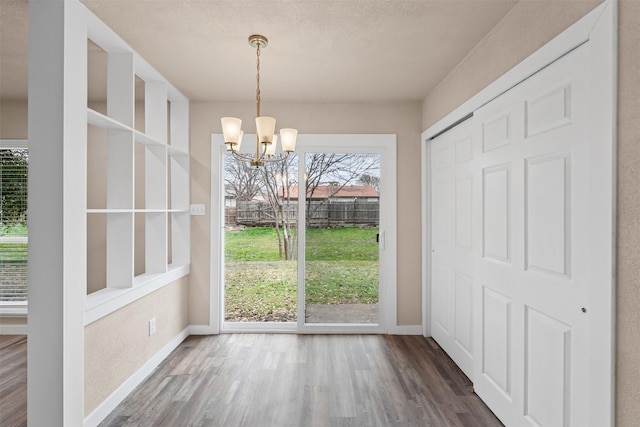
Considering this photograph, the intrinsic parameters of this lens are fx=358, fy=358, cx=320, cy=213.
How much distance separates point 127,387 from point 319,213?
7.45ft

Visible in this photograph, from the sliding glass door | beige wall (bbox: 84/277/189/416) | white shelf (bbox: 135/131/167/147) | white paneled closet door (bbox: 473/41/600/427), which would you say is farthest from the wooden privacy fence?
white paneled closet door (bbox: 473/41/600/427)

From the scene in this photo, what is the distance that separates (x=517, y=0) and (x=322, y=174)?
2296mm

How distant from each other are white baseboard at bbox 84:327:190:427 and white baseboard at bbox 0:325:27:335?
184cm

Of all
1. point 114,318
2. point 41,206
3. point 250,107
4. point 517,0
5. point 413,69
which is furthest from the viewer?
point 250,107

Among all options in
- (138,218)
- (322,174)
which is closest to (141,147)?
(138,218)

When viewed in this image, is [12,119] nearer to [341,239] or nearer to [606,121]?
[341,239]

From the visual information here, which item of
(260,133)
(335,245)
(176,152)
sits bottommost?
(335,245)

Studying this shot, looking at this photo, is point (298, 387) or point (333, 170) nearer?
point (298, 387)

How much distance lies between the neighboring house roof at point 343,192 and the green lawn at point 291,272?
14.1 inches

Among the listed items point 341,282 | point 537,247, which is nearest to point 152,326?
point 341,282

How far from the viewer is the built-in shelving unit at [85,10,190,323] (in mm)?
2539

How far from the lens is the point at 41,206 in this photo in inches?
72.3

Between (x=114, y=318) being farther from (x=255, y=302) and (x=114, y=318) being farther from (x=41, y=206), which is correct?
(x=255, y=302)

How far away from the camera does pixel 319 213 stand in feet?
12.7
